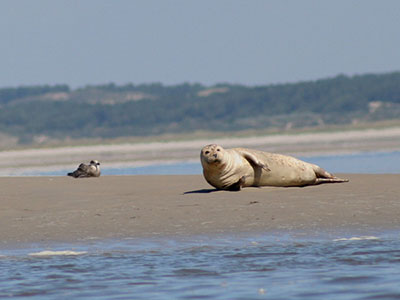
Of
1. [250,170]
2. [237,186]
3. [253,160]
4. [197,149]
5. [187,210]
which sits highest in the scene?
[197,149]

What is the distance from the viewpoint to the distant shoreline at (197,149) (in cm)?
3020

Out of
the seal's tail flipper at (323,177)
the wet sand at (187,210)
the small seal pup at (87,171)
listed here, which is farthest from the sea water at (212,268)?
the small seal pup at (87,171)

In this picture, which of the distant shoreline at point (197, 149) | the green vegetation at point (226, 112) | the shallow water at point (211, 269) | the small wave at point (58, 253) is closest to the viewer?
the shallow water at point (211, 269)

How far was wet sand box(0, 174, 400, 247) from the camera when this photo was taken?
29.4 feet

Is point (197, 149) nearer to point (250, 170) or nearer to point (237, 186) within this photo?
point (250, 170)

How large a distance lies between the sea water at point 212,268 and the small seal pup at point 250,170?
3.14 m

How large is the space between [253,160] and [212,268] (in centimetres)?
501

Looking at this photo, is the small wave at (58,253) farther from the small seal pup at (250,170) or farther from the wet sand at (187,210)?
the small seal pup at (250,170)

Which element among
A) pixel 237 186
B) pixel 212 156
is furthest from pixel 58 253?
pixel 237 186

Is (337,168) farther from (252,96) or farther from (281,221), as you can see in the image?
(252,96)

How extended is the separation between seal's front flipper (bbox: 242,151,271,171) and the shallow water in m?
3.41

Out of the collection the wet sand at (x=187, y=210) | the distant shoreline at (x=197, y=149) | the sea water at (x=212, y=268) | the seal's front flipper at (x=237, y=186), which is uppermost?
the distant shoreline at (x=197, y=149)

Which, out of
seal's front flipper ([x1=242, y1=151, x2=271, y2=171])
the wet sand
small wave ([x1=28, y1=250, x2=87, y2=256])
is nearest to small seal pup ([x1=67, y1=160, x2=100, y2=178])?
the wet sand

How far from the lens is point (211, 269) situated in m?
6.95
